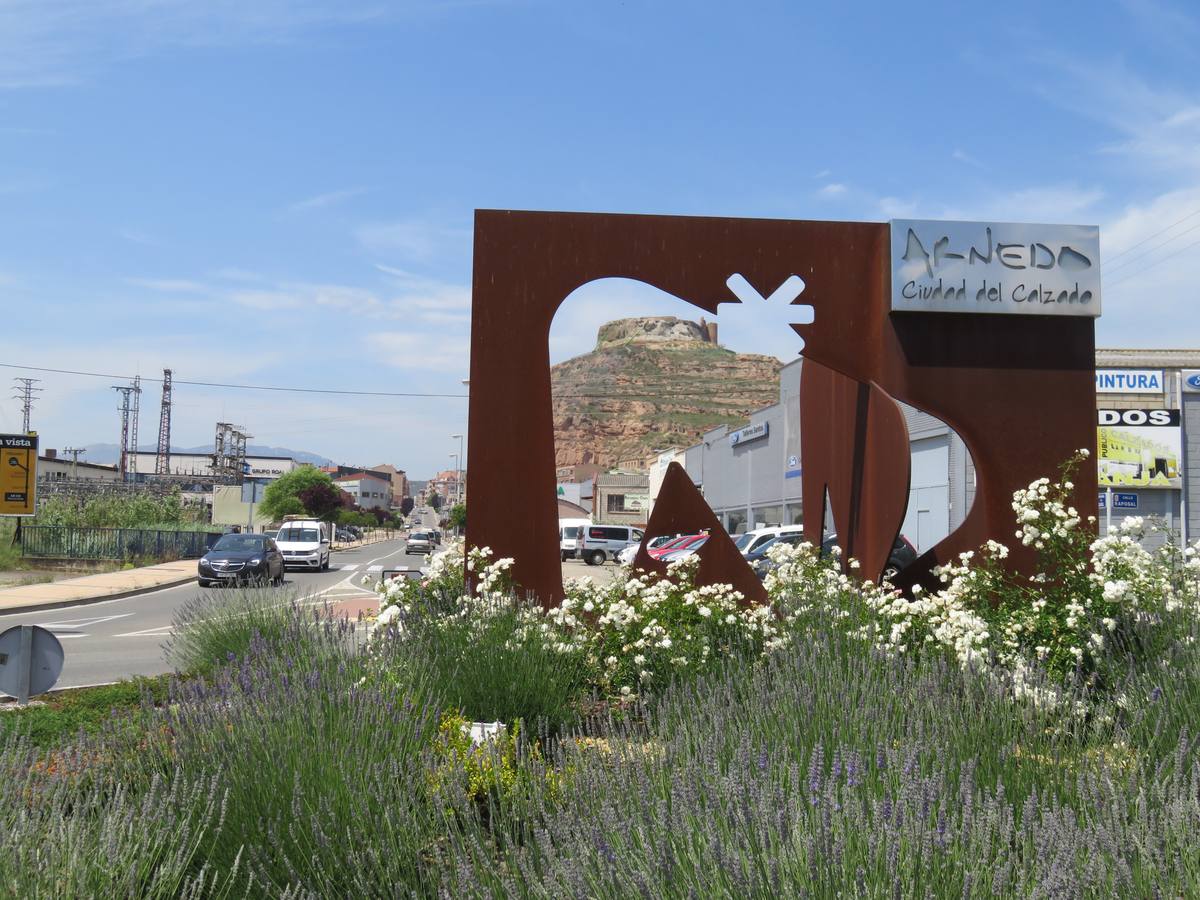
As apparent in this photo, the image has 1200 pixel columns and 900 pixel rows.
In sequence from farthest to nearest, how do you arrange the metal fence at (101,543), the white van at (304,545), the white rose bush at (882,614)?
the white van at (304,545) → the metal fence at (101,543) → the white rose bush at (882,614)

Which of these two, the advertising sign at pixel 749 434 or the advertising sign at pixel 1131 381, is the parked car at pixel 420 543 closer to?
the advertising sign at pixel 749 434

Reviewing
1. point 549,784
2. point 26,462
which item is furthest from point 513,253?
point 26,462

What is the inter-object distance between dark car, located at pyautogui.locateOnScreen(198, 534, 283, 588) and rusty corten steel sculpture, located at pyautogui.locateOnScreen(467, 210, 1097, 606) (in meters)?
16.8

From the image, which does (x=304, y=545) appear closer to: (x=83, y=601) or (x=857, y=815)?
(x=83, y=601)

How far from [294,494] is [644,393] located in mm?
70163

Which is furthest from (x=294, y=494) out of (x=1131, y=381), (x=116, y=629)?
(x=116, y=629)

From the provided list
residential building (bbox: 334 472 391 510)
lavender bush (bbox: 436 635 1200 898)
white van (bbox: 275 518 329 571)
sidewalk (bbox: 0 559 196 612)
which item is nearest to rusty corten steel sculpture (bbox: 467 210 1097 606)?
lavender bush (bbox: 436 635 1200 898)

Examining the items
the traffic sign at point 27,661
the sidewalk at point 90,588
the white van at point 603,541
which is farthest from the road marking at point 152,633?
the white van at point 603,541

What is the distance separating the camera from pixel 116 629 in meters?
16.3

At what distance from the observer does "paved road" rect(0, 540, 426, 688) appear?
1163cm

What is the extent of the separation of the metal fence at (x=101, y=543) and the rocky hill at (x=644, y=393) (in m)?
103

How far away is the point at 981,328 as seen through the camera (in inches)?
364

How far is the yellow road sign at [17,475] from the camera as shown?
24141 mm

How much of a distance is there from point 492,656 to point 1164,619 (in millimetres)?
Answer: 3570
